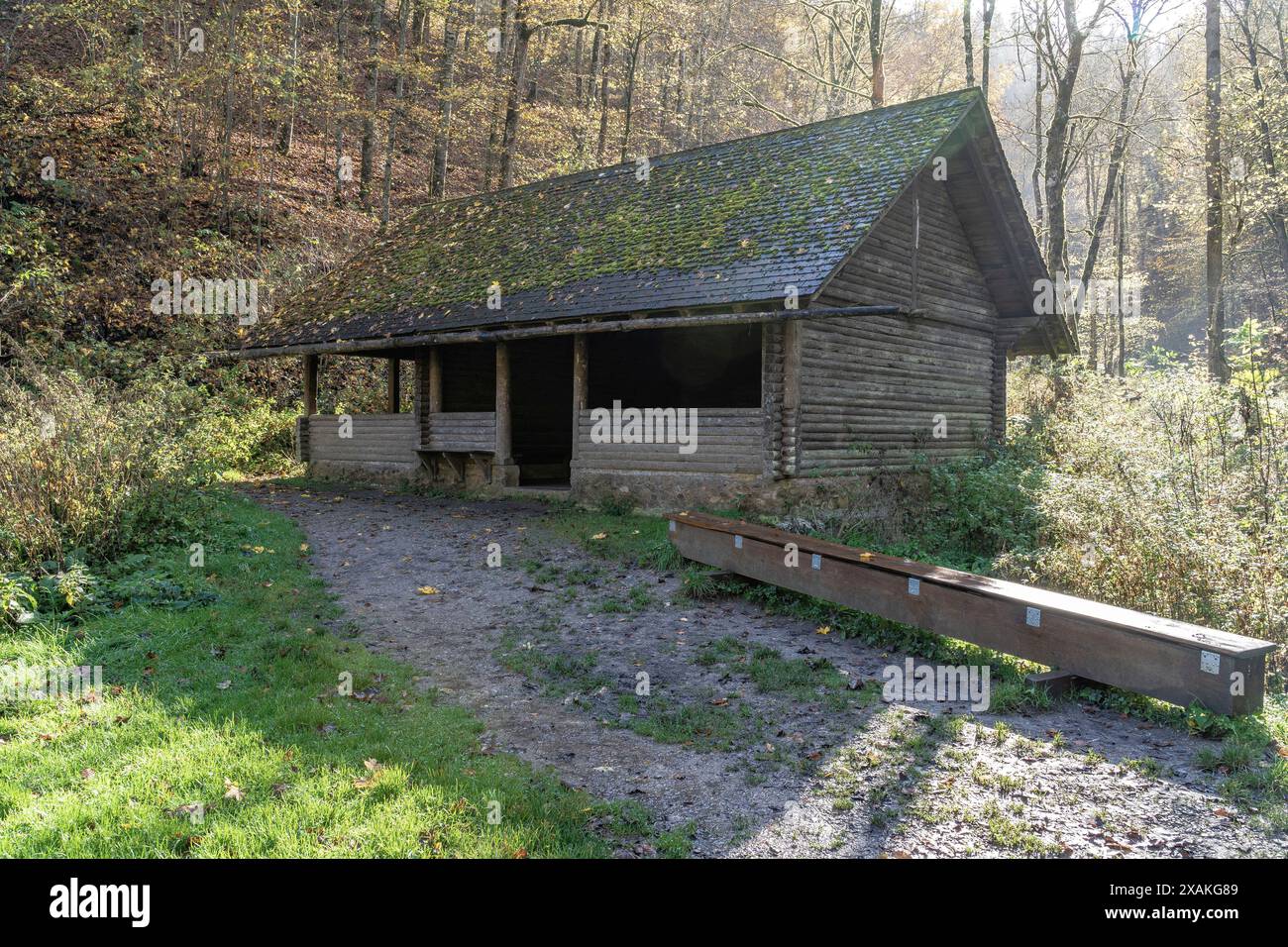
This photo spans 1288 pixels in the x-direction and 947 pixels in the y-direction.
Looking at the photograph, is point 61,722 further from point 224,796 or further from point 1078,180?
point 1078,180

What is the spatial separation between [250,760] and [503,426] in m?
10.6

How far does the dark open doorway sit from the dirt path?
8203 mm

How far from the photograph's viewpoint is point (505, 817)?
3.79 metres

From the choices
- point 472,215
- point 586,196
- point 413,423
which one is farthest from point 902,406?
point 472,215

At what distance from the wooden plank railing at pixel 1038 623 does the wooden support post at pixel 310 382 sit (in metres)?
12.4

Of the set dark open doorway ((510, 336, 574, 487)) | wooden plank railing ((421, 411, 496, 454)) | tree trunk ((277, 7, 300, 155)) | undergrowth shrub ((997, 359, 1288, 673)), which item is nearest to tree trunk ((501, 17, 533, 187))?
tree trunk ((277, 7, 300, 155))

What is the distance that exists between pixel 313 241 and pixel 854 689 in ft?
72.5

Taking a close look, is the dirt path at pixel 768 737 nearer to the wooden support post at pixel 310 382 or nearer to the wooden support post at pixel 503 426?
the wooden support post at pixel 503 426

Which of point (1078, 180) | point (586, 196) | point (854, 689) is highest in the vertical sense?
point (1078, 180)

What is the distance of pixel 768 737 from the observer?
511cm

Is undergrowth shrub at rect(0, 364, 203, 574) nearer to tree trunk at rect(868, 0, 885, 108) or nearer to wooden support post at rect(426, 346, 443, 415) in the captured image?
wooden support post at rect(426, 346, 443, 415)

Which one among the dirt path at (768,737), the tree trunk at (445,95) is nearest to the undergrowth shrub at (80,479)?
the dirt path at (768,737)

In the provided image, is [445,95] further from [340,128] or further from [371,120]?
[340,128]

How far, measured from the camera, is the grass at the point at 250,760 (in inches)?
141
